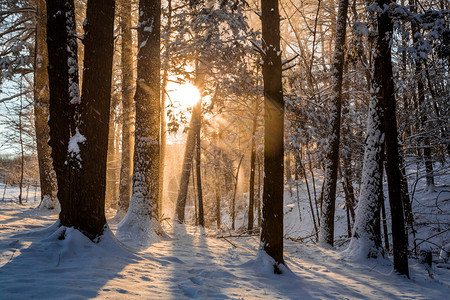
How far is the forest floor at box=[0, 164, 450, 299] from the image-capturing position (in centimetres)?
338

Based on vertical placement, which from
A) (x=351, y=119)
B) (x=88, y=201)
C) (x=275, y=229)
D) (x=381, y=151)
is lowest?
(x=275, y=229)

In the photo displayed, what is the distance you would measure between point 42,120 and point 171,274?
9.35m

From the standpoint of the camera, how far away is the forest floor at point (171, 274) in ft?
11.1

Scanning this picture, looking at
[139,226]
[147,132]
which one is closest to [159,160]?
[147,132]

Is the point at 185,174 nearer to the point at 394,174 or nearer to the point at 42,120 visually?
the point at 42,120

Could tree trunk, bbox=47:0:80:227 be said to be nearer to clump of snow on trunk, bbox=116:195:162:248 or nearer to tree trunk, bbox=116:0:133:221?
clump of snow on trunk, bbox=116:195:162:248

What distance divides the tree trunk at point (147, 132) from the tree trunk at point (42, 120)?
16.5 feet

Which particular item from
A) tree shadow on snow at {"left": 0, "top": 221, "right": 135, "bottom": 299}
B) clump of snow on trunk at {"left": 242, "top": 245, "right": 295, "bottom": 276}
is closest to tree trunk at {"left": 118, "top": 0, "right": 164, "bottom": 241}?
tree shadow on snow at {"left": 0, "top": 221, "right": 135, "bottom": 299}

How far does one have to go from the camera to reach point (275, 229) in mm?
5668

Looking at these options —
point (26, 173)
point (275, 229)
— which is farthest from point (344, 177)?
point (26, 173)

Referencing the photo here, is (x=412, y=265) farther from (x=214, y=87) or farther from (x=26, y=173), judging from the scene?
(x=26, y=173)

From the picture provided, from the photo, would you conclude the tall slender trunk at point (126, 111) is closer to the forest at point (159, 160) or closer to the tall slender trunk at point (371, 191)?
the forest at point (159, 160)

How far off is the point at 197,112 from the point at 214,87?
7.77 feet

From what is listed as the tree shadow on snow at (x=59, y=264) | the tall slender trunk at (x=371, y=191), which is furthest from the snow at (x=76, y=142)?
the tall slender trunk at (x=371, y=191)
